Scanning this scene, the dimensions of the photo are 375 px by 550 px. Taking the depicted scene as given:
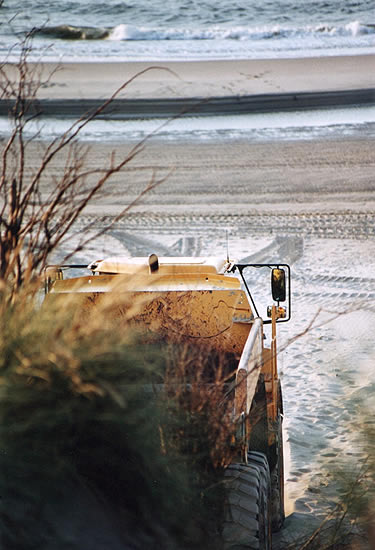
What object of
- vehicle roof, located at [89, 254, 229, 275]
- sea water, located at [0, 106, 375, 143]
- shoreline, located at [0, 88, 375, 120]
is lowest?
sea water, located at [0, 106, 375, 143]

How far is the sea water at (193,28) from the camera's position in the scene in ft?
89.8

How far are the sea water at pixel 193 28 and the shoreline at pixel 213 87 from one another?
8.56 ft

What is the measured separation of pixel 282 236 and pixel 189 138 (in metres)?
5.90

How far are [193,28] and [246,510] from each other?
31.2 metres

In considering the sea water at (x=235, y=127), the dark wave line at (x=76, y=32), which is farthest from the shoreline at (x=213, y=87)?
the dark wave line at (x=76, y=32)

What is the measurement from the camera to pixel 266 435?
17.0 ft

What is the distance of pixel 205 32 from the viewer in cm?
3216

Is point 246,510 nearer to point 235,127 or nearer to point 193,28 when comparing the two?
point 235,127

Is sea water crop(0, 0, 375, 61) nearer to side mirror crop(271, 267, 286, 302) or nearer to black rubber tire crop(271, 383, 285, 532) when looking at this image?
side mirror crop(271, 267, 286, 302)

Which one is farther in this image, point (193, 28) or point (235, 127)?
point (193, 28)

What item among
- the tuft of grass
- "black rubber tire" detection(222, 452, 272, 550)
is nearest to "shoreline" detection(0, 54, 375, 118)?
"black rubber tire" detection(222, 452, 272, 550)

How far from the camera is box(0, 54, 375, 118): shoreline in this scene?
19.3 meters

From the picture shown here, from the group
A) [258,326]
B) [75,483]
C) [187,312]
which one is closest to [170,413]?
[75,483]

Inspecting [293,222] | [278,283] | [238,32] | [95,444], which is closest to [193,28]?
[238,32]
